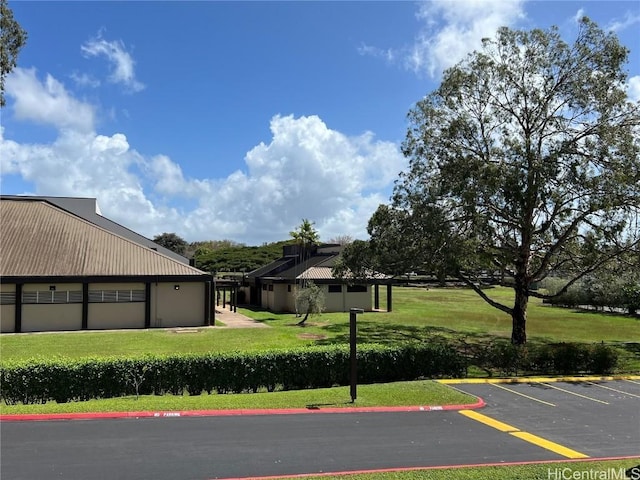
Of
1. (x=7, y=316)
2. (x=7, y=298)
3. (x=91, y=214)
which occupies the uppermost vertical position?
(x=91, y=214)

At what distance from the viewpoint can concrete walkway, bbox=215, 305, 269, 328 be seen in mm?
34000

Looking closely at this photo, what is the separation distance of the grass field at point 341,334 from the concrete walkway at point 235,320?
101 cm

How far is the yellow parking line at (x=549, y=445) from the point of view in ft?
33.6

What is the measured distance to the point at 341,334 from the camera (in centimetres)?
3022

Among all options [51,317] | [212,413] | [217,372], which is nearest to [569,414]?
[212,413]

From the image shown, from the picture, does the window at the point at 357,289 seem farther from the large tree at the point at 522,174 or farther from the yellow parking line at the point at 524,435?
the yellow parking line at the point at 524,435

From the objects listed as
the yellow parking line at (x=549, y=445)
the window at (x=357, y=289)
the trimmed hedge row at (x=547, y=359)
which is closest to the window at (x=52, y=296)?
the window at (x=357, y=289)

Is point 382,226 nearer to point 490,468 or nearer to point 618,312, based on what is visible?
point 490,468

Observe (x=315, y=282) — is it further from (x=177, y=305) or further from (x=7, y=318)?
(x=7, y=318)

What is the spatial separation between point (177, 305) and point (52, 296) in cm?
718

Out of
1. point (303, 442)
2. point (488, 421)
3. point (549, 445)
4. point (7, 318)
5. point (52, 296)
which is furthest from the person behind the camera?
point (52, 296)

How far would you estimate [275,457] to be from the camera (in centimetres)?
977

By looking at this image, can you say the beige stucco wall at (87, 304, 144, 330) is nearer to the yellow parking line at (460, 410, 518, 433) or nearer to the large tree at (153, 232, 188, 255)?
the yellow parking line at (460, 410, 518, 433)

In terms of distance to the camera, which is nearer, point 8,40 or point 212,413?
point 212,413
